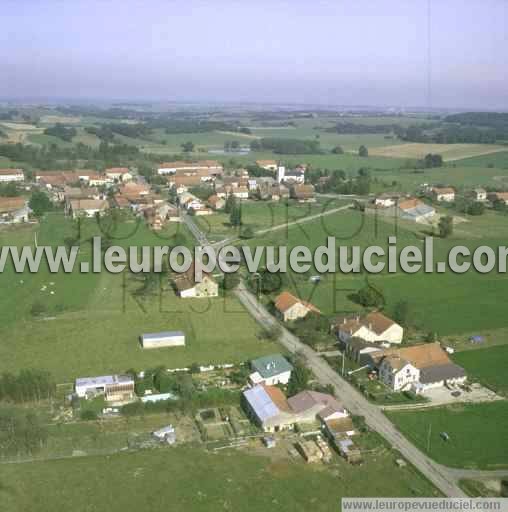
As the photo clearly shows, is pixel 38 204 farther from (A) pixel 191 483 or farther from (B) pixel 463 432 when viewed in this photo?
(B) pixel 463 432

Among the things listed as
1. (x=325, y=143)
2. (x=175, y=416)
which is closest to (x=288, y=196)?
(x=175, y=416)

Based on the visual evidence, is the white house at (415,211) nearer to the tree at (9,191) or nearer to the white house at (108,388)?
the white house at (108,388)

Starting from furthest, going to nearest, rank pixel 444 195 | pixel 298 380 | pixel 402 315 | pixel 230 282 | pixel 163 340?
1. pixel 444 195
2. pixel 230 282
3. pixel 402 315
4. pixel 163 340
5. pixel 298 380

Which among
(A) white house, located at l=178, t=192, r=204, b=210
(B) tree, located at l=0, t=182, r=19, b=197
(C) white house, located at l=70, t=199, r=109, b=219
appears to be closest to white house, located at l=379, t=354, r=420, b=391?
(A) white house, located at l=178, t=192, r=204, b=210

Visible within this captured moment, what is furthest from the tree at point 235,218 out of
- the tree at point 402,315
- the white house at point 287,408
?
the white house at point 287,408

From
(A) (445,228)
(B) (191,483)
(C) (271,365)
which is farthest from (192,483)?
(A) (445,228)
